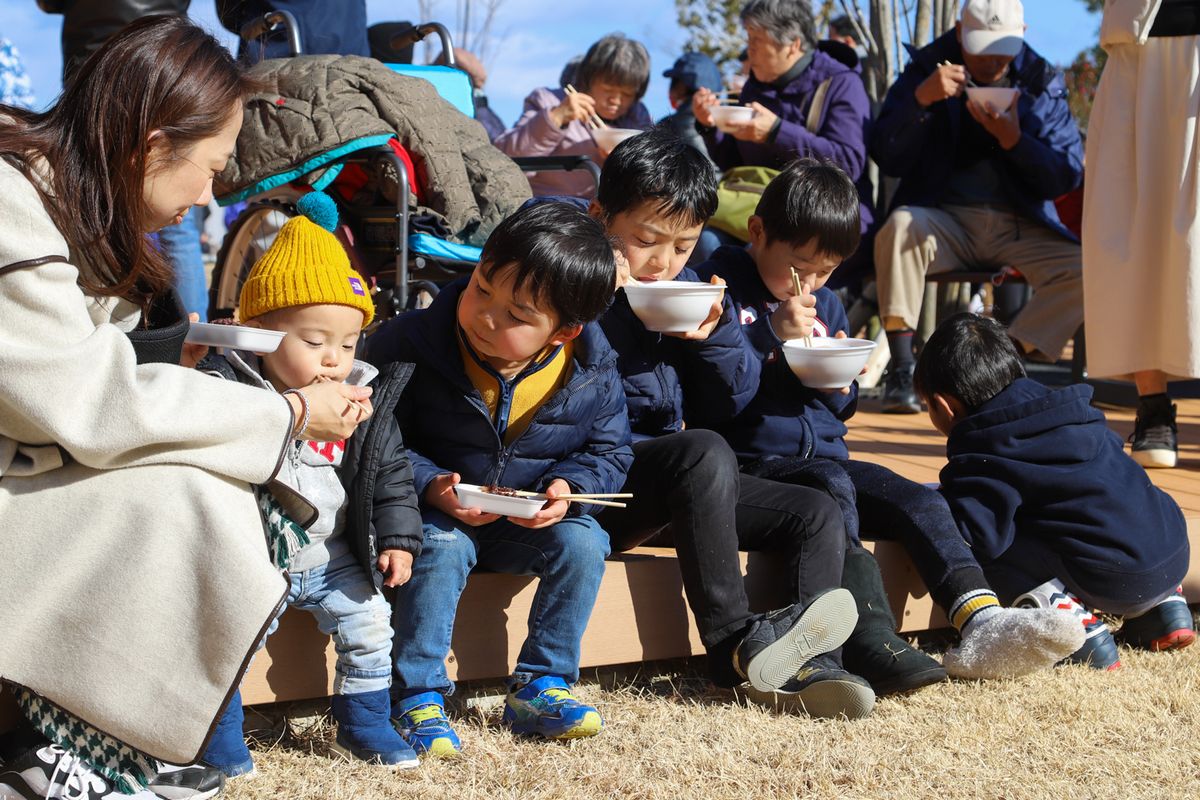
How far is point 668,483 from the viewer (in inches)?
98.7

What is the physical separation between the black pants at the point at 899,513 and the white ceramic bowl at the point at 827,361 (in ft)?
1.06

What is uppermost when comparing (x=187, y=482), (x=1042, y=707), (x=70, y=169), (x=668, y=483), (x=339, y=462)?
(x=70, y=169)

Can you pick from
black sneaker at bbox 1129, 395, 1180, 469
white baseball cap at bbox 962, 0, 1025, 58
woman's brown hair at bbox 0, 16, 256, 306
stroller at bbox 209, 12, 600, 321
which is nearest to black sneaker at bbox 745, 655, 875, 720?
woman's brown hair at bbox 0, 16, 256, 306

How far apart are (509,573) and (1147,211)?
2718mm

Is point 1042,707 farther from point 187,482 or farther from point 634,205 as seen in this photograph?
point 187,482

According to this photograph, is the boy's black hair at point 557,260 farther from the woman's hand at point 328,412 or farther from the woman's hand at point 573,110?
the woman's hand at point 573,110

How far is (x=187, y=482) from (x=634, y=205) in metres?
1.30

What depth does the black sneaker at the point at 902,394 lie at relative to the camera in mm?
5383

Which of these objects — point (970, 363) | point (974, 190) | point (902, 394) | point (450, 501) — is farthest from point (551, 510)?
point (974, 190)

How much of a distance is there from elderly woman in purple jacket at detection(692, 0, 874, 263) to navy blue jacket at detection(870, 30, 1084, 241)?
15 cm

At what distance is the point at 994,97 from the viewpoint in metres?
5.06

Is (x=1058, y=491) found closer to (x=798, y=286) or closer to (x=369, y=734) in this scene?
(x=798, y=286)

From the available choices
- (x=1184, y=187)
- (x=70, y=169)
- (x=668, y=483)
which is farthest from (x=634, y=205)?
(x=1184, y=187)

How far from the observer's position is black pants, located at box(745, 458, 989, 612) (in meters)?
2.70
